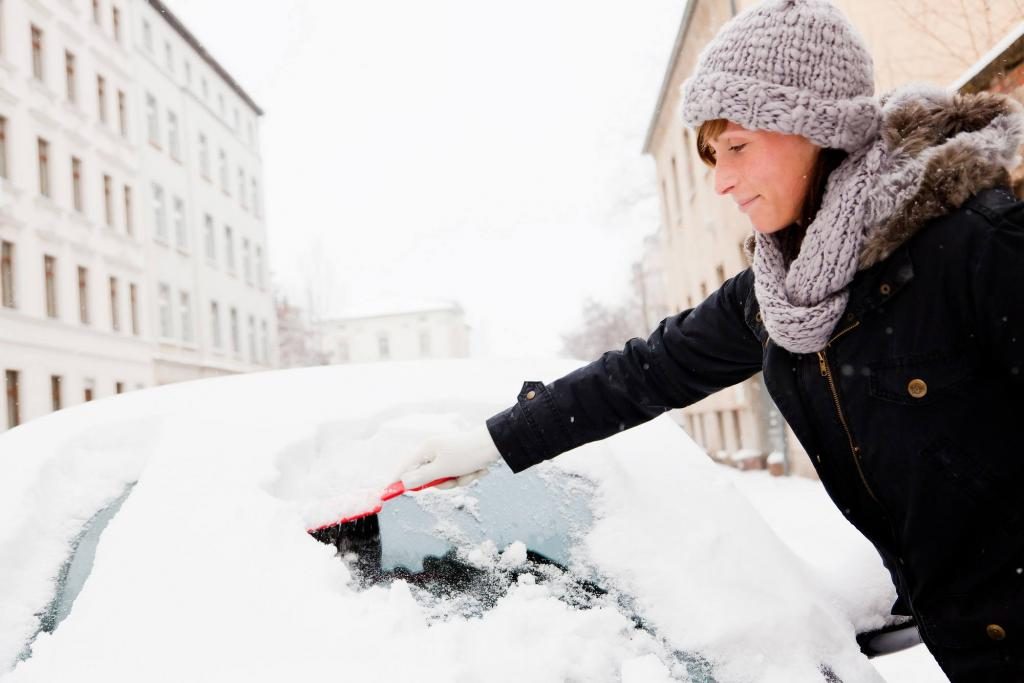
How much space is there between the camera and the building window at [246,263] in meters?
32.0

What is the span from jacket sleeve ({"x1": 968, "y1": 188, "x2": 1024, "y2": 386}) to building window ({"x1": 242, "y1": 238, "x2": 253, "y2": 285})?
106 ft

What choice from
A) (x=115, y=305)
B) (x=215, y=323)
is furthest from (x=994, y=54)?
(x=215, y=323)

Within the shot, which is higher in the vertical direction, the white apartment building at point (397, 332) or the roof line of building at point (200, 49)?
the roof line of building at point (200, 49)

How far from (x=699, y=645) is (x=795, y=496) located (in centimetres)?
1001

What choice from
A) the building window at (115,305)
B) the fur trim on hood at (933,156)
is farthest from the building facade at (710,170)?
the building window at (115,305)

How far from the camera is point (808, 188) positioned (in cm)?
163

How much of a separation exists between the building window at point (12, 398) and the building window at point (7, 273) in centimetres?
138

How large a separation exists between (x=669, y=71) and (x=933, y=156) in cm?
1664

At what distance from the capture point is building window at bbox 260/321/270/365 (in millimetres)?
33188

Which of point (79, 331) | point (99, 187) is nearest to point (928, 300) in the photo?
point (79, 331)

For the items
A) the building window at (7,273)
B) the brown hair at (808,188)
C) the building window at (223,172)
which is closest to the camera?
the brown hair at (808,188)

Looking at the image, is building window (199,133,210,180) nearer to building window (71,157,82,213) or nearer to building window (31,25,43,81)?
building window (71,157,82,213)

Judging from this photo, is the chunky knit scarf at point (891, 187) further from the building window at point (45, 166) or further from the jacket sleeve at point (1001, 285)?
the building window at point (45, 166)

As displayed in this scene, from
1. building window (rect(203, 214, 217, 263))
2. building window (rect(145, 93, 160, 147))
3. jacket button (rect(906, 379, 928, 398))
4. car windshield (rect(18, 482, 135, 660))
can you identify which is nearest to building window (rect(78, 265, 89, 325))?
building window (rect(145, 93, 160, 147))
